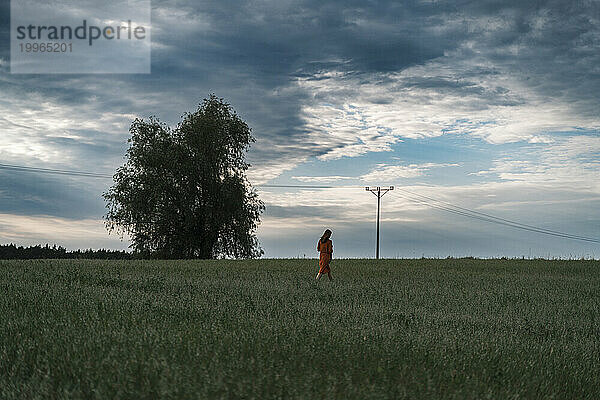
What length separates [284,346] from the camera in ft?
23.6

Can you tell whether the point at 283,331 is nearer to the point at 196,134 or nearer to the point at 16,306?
the point at 16,306

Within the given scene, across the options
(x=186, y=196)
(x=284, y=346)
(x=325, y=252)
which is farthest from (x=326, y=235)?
(x=186, y=196)

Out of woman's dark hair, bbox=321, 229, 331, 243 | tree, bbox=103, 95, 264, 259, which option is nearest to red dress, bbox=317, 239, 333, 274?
woman's dark hair, bbox=321, 229, 331, 243

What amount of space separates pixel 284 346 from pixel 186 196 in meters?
34.9

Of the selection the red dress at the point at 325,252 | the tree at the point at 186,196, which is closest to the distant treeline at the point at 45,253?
the tree at the point at 186,196

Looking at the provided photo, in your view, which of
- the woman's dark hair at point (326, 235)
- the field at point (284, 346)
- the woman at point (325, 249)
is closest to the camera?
the field at point (284, 346)

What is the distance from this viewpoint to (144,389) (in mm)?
5383

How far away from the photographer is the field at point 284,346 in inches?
219

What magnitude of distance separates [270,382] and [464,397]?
1.91m

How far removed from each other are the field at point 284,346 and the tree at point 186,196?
25.5m

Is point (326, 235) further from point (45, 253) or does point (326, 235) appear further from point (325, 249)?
point (45, 253)

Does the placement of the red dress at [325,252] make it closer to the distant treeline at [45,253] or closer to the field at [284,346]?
the field at [284,346]

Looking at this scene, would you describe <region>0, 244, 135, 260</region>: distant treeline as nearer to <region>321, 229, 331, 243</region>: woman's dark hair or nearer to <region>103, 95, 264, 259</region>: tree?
<region>103, 95, 264, 259</region>: tree

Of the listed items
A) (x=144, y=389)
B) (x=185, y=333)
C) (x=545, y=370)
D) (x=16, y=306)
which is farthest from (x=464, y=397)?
(x=16, y=306)
